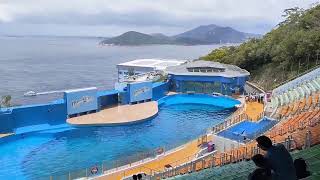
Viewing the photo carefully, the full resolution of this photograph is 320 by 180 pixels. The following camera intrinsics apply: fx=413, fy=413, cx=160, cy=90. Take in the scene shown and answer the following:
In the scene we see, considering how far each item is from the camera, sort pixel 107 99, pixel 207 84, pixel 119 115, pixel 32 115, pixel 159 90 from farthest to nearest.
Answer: pixel 207 84 → pixel 159 90 → pixel 107 99 → pixel 119 115 → pixel 32 115

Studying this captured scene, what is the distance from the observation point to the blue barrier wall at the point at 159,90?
101ft

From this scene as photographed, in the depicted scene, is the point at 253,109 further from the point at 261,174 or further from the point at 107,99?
the point at 261,174

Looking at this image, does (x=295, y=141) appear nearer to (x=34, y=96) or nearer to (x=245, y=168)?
(x=245, y=168)

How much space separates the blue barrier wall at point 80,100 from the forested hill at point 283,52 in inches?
544

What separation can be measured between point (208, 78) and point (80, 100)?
11.2 metres

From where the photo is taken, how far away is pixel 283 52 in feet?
104

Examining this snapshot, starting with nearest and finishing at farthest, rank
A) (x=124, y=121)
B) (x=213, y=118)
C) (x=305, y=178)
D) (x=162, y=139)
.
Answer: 1. (x=305, y=178)
2. (x=162, y=139)
3. (x=124, y=121)
4. (x=213, y=118)

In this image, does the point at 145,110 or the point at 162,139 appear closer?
the point at 162,139

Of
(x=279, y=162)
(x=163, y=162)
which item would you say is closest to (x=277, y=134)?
(x=163, y=162)

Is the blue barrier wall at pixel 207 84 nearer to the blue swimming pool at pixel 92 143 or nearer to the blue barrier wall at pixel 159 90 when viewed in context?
the blue barrier wall at pixel 159 90

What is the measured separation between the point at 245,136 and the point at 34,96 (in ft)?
101

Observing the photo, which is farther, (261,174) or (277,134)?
(277,134)

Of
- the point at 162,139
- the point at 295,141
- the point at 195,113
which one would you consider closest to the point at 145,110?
the point at 195,113

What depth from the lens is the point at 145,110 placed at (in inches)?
1049
